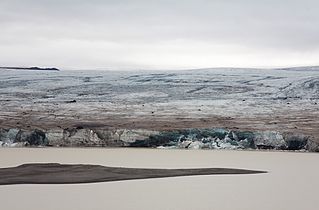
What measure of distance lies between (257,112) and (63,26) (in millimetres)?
2656

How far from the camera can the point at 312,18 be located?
6543 mm

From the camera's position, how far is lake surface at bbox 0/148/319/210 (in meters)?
4.73

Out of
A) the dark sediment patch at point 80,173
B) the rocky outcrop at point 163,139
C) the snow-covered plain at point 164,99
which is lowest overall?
the dark sediment patch at point 80,173

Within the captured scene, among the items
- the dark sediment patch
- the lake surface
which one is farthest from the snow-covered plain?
the dark sediment patch

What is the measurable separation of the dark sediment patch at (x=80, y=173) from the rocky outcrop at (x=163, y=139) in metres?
0.65

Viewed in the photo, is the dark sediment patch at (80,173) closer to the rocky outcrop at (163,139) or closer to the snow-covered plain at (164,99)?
the rocky outcrop at (163,139)

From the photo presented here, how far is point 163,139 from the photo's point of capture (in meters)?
6.54

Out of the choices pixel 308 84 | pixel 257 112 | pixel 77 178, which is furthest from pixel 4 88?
pixel 308 84

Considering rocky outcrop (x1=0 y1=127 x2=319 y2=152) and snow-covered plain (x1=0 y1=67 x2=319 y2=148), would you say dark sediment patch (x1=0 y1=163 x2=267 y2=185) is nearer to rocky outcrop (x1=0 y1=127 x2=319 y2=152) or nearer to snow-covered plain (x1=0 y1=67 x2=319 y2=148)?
rocky outcrop (x1=0 y1=127 x2=319 y2=152)

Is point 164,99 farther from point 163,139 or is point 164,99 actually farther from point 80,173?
point 80,173

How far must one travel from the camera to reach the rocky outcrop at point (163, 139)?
643 centimetres

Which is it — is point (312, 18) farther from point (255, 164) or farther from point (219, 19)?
point (255, 164)

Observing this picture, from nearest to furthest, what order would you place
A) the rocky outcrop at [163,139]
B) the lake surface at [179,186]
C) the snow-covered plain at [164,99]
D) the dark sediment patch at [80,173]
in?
1. the lake surface at [179,186]
2. the dark sediment patch at [80,173]
3. the rocky outcrop at [163,139]
4. the snow-covered plain at [164,99]

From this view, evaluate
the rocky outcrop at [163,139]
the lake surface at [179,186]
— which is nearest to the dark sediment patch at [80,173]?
the lake surface at [179,186]
